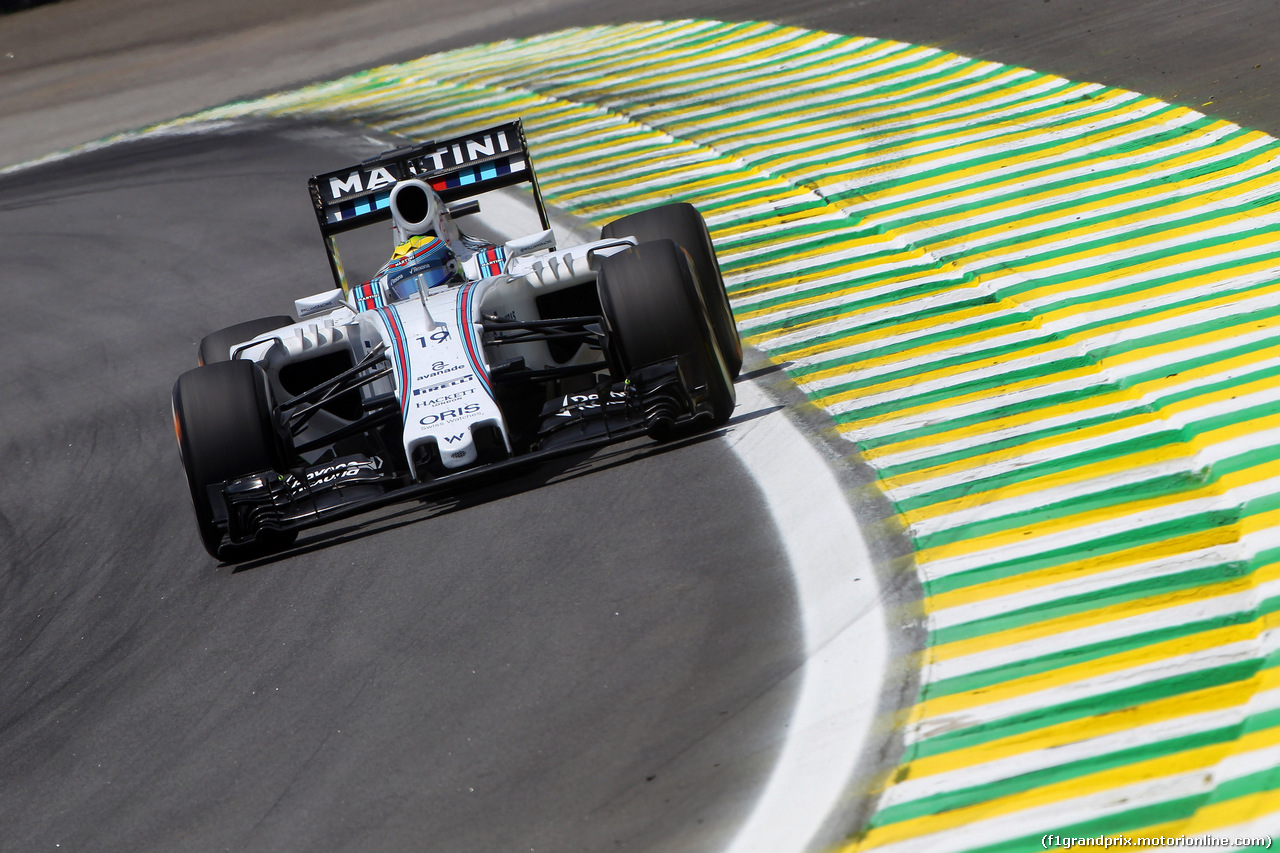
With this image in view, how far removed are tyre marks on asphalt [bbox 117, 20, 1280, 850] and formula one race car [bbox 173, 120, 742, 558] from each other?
134 cm

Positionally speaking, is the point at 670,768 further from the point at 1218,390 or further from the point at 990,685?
the point at 1218,390

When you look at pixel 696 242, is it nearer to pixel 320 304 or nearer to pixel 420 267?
pixel 420 267

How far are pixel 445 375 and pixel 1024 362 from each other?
3.60 m

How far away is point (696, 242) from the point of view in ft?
29.8

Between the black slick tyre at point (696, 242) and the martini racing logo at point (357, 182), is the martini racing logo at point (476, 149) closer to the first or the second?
the martini racing logo at point (357, 182)

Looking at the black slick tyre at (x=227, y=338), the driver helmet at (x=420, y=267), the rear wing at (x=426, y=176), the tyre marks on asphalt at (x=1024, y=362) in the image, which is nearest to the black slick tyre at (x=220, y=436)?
the driver helmet at (x=420, y=267)

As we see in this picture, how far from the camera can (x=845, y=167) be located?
42.5ft

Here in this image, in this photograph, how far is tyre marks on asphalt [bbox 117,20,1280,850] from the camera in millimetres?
5168

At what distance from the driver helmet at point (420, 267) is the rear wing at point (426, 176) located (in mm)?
825

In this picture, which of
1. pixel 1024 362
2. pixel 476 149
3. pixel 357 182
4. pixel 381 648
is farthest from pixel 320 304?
pixel 1024 362

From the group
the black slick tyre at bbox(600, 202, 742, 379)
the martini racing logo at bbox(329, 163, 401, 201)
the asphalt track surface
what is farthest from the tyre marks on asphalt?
the martini racing logo at bbox(329, 163, 401, 201)

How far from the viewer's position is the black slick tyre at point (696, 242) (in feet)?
28.8

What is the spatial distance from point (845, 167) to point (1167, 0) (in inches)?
225

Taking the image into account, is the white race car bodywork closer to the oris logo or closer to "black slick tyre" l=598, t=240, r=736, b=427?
the oris logo
